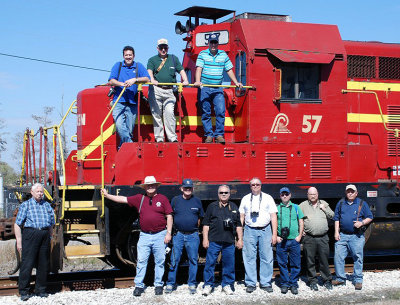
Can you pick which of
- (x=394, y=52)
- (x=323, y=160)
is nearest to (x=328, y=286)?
(x=323, y=160)

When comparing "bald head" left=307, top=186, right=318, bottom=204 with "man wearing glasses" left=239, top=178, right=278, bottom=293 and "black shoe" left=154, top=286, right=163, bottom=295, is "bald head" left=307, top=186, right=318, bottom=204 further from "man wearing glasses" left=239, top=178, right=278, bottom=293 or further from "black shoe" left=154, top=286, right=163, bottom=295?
"black shoe" left=154, top=286, right=163, bottom=295

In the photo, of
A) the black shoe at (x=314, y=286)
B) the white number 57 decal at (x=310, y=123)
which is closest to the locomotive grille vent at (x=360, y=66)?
the white number 57 decal at (x=310, y=123)

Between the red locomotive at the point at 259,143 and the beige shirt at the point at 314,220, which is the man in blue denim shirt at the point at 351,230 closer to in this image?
the beige shirt at the point at 314,220

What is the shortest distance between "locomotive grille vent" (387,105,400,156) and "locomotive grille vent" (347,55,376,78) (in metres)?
0.81

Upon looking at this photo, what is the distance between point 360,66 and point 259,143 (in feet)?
9.42

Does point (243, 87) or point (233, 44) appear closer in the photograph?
point (243, 87)

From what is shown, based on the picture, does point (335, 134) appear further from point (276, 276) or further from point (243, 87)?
point (276, 276)

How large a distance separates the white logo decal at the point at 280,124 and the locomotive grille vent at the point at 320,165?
0.70 m

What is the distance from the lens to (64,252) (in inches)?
340

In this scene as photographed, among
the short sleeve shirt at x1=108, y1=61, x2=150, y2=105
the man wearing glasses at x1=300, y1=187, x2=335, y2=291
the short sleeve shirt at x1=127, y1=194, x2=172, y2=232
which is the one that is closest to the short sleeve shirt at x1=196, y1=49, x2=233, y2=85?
the short sleeve shirt at x1=108, y1=61, x2=150, y2=105

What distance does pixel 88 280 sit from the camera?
30.1 ft

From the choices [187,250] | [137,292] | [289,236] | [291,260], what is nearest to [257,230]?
[289,236]

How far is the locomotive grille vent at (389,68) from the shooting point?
1105 centimetres

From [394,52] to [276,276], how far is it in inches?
202
